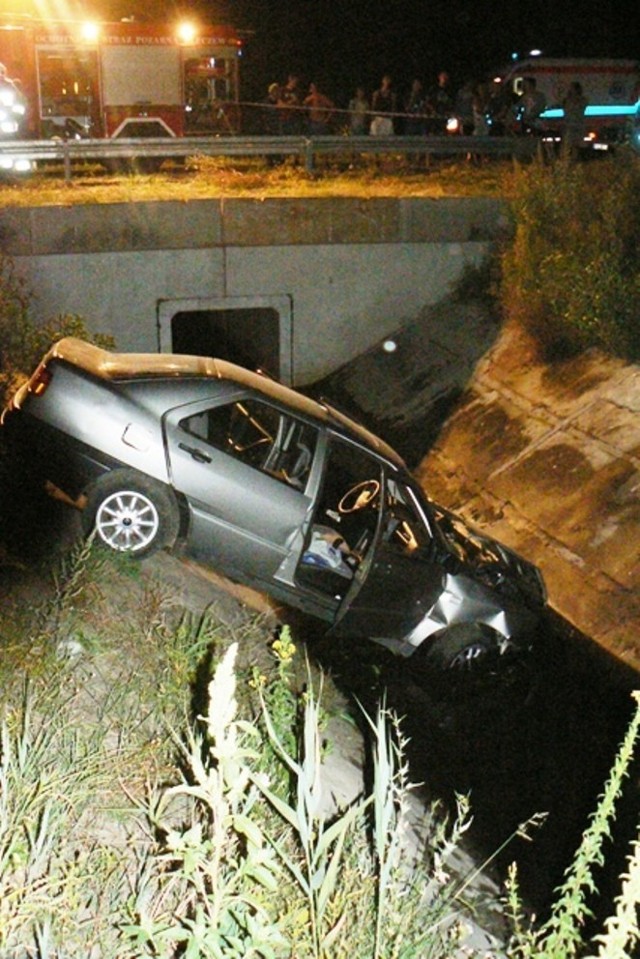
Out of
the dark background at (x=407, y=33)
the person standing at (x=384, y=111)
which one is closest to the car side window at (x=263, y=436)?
the person standing at (x=384, y=111)

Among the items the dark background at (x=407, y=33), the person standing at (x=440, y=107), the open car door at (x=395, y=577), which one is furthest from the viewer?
the dark background at (x=407, y=33)

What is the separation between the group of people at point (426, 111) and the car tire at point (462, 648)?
1428 centimetres

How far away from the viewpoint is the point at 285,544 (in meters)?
8.06

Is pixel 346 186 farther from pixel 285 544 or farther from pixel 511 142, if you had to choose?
pixel 285 544

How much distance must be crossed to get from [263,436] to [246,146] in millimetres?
9933

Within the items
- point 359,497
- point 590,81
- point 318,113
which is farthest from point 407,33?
point 359,497

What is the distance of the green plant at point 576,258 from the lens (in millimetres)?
13633

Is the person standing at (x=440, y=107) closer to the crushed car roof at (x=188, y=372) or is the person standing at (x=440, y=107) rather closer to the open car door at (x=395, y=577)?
the crushed car roof at (x=188, y=372)

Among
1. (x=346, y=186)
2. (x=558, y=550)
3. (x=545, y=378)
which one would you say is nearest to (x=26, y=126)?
(x=346, y=186)

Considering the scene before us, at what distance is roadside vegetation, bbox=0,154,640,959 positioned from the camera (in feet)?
12.0

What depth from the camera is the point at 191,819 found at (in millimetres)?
4863

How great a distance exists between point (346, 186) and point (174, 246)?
3.27 metres

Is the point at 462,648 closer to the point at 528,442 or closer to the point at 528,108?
the point at 528,442

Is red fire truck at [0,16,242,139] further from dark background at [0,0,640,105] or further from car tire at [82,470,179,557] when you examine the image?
dark background at [0,0,640,105]
